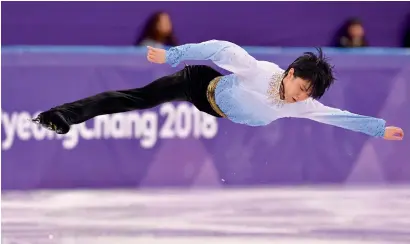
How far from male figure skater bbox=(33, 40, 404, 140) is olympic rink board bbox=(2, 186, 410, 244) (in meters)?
0.89

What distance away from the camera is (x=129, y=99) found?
14.3ft

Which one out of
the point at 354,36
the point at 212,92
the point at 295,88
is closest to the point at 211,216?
the point at 212,92

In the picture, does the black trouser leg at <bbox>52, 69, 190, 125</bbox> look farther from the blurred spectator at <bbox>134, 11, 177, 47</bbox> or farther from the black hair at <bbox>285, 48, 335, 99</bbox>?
the blurred spectator at <bbox>134, 11, 177, 47</bbox>

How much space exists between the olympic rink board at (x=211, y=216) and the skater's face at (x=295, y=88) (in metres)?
1.08

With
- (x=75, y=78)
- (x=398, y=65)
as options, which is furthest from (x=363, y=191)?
(x=75, y=78)

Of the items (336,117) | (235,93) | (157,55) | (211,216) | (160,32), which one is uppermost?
(160,32)

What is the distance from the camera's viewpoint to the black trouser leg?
427 centimetres

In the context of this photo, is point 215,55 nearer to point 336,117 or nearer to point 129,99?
point 129,99

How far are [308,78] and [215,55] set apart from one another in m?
0.43

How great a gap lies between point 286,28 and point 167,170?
6.18ft

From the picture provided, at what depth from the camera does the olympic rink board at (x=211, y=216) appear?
507 centimetres

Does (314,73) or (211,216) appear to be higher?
(314,73)

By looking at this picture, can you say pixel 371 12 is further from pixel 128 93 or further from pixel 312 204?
pixel 128 93

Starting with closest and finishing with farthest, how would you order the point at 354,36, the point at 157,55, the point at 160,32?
the point at 157,55, the point at 160,32, the point at 354,36
